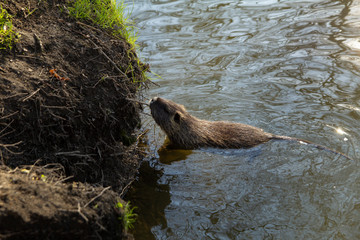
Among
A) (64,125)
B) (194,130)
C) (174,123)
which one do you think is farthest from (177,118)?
(64,125)

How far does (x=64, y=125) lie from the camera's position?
359 cm

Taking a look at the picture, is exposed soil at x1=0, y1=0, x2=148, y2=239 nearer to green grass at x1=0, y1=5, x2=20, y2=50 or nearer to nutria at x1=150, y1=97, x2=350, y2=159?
green grass at x1=0, y1=5, x2=20, y2=50

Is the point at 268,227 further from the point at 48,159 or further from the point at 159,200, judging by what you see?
the point at 48,159

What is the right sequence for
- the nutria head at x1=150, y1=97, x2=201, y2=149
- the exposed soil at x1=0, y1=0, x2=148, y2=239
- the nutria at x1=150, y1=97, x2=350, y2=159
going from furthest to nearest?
the nutria head at x1=150, y1=97, x2=201, y2=149
the nutria at x1=150, y1=97, x2=350, y2=159
the exposed soil at x1=0, y1=0, x2=148, y2=239

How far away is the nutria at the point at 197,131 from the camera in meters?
5.12

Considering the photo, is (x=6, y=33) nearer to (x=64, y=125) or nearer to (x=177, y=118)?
(x=64, y=125)

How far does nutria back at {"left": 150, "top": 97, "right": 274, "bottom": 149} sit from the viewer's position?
16.9 ft

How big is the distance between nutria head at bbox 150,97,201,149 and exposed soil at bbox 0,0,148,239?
688 millimetres

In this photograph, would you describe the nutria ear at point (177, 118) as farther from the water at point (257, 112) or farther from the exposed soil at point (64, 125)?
the exposed soil at point (64, 125)

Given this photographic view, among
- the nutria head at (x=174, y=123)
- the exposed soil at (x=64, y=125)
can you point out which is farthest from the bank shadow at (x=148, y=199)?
the nutria head at (x=174, y=123)

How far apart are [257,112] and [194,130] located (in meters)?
1.19

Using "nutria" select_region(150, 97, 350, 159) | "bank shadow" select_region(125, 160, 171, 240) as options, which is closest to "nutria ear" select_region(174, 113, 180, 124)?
"nutria" select_region(150, 97, 350, 159)

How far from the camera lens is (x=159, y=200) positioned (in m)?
4.21

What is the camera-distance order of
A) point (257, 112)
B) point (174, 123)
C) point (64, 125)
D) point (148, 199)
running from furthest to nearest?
point (257, 112) → point (174, 123) → point (148, 199) → point (64, 125)
